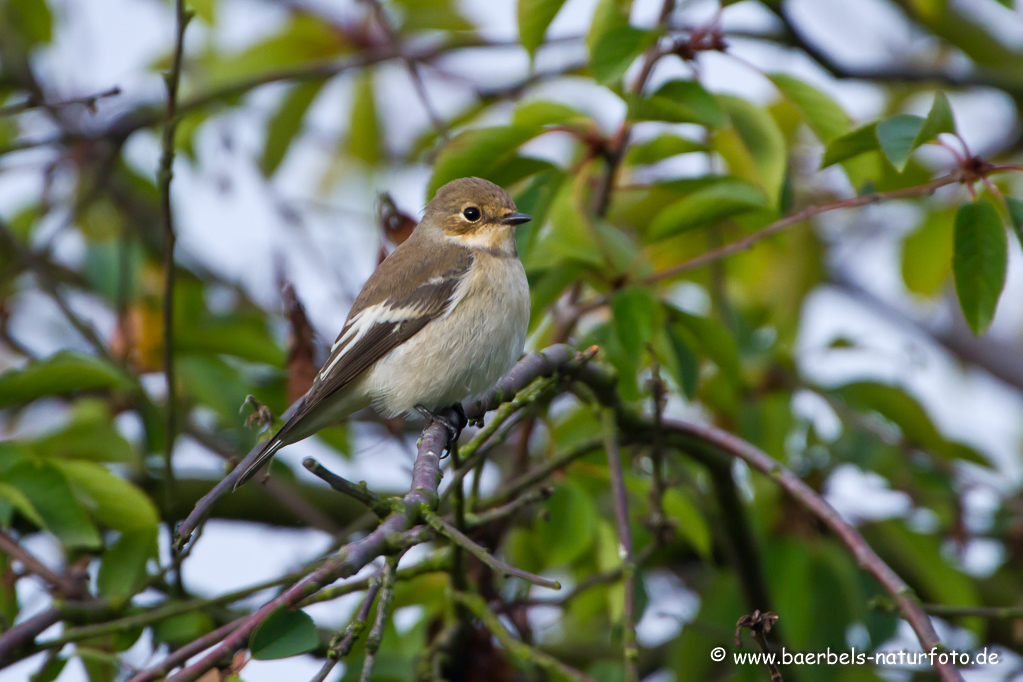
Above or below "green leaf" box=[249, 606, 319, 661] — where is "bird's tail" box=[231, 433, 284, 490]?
above

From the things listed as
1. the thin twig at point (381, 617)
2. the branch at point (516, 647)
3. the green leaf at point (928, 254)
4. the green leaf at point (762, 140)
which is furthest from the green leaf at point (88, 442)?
the green leaf at point (928, 254)

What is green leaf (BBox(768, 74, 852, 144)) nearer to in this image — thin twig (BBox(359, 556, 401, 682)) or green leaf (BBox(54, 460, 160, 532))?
thin twig (BBox(359, 556, 401, 682))

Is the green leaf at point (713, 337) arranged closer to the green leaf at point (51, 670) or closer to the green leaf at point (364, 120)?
the green leaf at point (51, 670)

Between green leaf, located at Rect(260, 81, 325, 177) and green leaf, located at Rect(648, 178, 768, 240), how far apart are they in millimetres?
2241

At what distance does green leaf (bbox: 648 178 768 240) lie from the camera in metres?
3.23

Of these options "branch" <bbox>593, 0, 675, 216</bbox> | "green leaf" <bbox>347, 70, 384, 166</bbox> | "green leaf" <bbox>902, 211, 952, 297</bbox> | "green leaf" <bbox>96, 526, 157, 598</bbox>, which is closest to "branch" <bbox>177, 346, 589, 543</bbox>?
"green leaf" <bbox>96, 526, 157, 598</bbox>

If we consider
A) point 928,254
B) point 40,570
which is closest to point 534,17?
point 40,570

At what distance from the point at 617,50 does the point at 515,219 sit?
785mm

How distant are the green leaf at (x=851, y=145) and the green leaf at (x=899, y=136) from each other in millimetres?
59

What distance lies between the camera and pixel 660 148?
3.56m

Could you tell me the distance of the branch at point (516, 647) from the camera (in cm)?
243

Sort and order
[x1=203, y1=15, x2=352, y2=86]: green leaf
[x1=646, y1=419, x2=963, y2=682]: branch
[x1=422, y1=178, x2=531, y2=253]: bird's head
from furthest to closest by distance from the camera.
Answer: [x1=203, y1=15, x2=352, y2=86]: green leaf < [x1=422, y1=178, x2=531, y2=253]: bird's head < [x1=646, y1=419, x2=963, y2=682]: branch

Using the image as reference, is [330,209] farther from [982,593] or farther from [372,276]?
[982,593]

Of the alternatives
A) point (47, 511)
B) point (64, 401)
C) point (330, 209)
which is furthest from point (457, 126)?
point (47, 511)
